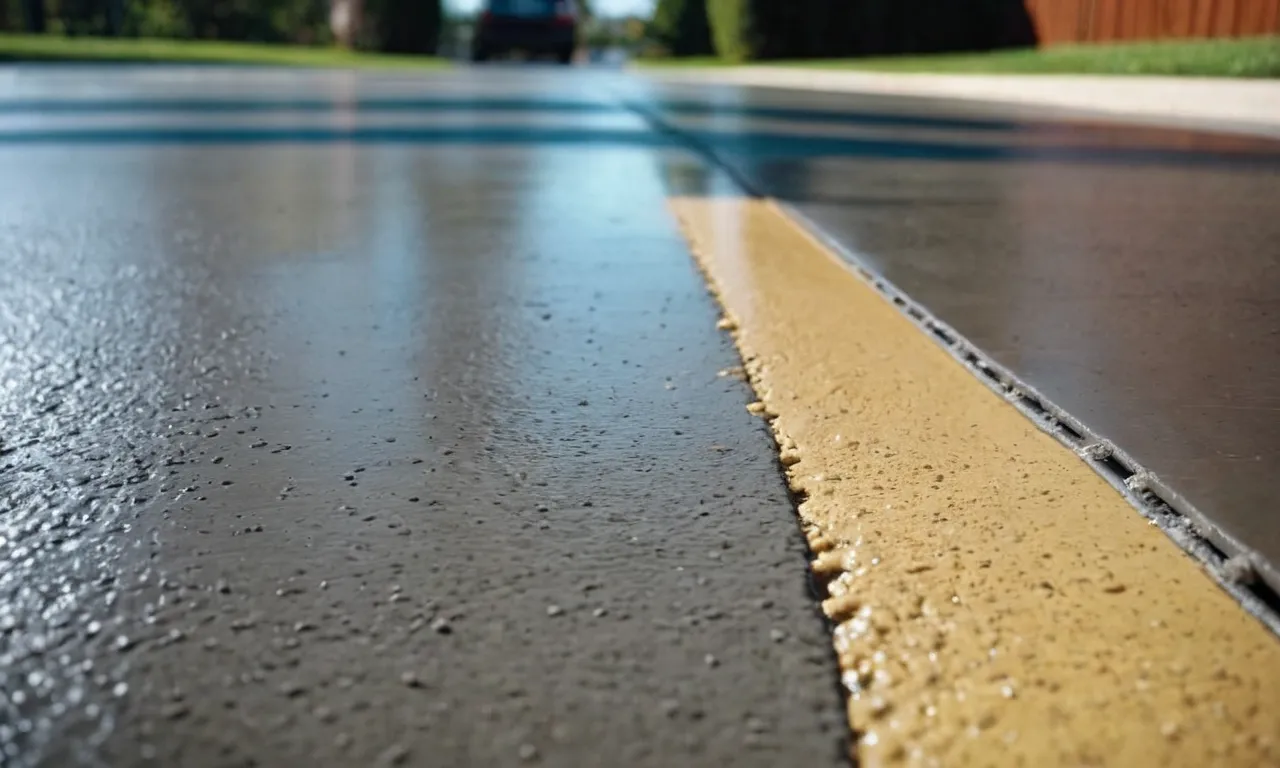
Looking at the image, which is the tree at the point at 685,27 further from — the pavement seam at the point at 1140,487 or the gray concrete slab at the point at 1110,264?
the pavement seam at the point at 1140,487

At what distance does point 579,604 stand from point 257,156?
17.0ft

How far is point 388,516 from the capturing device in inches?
60.7

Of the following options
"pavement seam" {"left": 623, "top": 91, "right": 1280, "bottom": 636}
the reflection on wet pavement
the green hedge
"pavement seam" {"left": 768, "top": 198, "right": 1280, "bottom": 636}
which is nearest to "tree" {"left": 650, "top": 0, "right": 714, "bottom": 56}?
the green hedge

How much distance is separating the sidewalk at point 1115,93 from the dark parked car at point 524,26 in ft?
37.4

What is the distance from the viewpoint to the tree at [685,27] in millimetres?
28016

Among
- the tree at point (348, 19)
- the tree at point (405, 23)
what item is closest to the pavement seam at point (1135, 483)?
the tree at point (405, 23)

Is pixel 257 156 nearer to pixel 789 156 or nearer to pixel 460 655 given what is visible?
pixel 789 156

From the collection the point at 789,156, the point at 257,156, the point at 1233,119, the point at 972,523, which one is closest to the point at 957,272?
the point at 972,523

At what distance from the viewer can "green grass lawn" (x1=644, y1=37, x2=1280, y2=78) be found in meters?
8.59

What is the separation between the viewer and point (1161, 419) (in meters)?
1.86

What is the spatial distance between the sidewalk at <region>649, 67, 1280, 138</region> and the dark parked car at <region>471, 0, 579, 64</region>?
11.4 meters

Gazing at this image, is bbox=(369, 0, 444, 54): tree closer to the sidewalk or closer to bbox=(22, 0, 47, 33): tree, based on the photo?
bbox=(22, 0, 47, 33): tree

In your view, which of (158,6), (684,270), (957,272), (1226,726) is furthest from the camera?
(158,6)

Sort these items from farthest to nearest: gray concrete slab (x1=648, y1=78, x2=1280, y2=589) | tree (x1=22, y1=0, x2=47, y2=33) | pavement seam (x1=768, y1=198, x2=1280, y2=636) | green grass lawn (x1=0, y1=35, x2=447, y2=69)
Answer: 1. tree (x1=22, y1=0, x2=47, y2=33)
2. green grass lawn (x1=0, y1=35, x2=447, y2=69)
3. gray concrete slab (x1=648, y1=78, x2=1280, y2=589)
4. pavement seam (x1=768, y1=198, x2=1280, y2=636)
